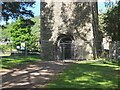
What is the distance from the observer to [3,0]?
27.5 metres

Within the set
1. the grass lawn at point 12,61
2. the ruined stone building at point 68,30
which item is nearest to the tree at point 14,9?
the ruined stone building at point 68,30

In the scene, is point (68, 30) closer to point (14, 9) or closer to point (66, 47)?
point (66, 47)

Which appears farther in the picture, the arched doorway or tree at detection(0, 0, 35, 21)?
the arched doorway

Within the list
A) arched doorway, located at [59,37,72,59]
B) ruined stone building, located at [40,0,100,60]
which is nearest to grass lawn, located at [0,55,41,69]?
ruined stone building, located at [40,0,100,60]

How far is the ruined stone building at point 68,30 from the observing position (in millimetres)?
36000

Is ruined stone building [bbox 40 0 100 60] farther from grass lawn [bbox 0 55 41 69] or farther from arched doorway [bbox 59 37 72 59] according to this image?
grass lawn [bbox 0 55 41 69]

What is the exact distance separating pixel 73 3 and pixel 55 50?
5670 mm

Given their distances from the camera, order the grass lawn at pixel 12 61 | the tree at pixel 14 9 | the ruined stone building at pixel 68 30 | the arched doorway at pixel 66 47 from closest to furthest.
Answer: the grass lawn at pixel 12 61
the tree at pixel 14 9
the ruined stone building at pixel 68 30
the arched doorway at pixel 66 47

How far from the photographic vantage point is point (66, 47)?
121 ft

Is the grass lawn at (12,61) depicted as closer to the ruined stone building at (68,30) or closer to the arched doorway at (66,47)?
the ruined stone building at (68,30)

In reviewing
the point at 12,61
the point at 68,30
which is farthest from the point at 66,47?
the point at 12,61

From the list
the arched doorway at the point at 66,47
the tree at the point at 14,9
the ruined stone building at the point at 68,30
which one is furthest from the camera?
the arched doorway at the point at 66,47

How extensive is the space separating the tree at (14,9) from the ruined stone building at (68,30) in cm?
254

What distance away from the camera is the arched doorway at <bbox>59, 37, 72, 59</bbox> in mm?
36469
